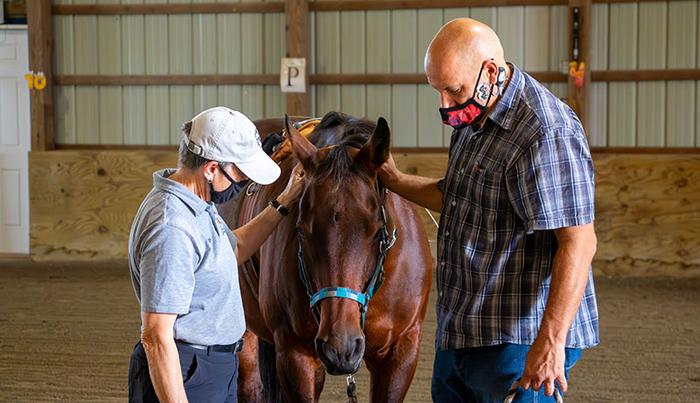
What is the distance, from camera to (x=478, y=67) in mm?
2268

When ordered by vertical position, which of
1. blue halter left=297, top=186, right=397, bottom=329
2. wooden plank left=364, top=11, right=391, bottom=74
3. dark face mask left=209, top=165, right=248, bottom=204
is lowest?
blue halter left=297, top=186, right=397, bottom=329

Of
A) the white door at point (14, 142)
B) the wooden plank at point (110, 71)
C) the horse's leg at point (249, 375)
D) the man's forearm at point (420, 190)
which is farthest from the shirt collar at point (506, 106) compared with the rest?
the white door at point (14, 142)

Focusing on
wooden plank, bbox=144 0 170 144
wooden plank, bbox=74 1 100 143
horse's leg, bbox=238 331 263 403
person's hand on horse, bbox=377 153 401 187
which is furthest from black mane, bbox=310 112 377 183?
wooden plank, bbox=74 1 100 143

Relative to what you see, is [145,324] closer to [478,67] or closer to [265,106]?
[478,67]

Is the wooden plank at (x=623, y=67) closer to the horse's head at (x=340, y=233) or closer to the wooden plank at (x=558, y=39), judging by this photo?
the wooden plank at (x=558, y=39)

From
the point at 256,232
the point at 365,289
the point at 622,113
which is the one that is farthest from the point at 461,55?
the point at 622,113

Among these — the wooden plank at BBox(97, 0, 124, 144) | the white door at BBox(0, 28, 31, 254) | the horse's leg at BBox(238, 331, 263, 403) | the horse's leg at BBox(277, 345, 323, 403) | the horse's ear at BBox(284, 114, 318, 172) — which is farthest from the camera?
the white door at BBox(0, 28, 31, 254)

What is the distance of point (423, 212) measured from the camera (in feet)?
26.2

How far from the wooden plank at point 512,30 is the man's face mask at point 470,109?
268 inches

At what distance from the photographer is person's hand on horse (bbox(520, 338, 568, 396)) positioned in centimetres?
217

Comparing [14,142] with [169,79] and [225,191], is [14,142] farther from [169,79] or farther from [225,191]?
[225,191]

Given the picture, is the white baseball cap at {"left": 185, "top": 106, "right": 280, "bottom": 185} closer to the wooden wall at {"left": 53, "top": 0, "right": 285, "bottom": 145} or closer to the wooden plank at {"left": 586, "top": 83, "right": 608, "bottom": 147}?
the wooden plank at {"left": 586, "top": 83, "right": 608, "bottom": 147}

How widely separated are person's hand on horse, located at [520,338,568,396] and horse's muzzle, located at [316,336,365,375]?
52 cm

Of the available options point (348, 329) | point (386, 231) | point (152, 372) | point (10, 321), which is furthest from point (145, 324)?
point (10, 321)
